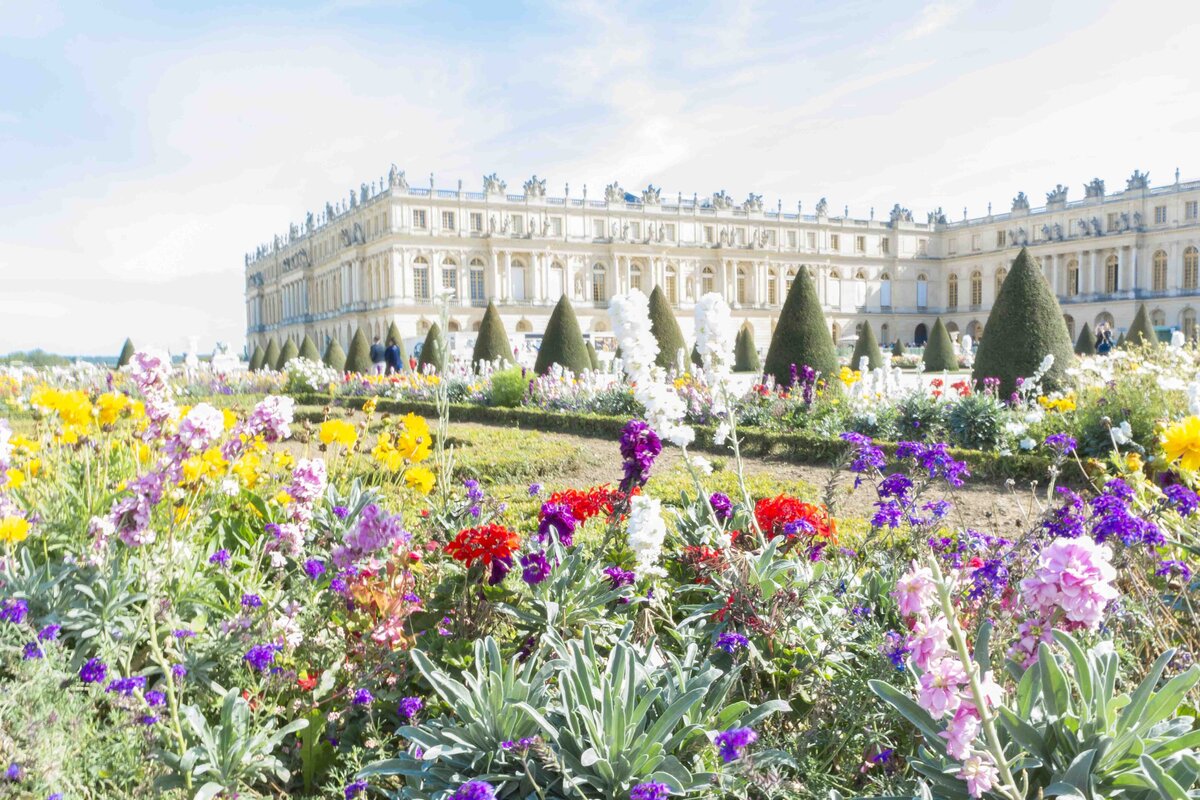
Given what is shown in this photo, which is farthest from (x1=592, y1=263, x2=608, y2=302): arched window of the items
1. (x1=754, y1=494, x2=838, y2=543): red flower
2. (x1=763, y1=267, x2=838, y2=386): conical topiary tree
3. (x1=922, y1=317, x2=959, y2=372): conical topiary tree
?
(x1=754, y1=494, x2=838, y2=543): red flower

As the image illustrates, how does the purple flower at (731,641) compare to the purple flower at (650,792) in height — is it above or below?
above

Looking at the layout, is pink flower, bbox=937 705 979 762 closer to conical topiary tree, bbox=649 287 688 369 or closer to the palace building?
conical topiary tree, bbox=649 287 688 369

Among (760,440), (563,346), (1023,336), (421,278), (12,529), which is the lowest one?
(760,440)

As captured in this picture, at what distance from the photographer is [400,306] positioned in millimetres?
41375

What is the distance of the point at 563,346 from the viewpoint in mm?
14984

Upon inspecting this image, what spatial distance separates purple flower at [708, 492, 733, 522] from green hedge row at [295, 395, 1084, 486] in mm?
1858

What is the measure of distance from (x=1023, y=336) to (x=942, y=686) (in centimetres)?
920

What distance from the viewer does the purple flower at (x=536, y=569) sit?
7.43 feet

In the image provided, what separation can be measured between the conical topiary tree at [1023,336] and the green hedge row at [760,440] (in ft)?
9.94

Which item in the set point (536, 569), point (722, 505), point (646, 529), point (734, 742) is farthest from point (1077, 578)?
point (722, 505)

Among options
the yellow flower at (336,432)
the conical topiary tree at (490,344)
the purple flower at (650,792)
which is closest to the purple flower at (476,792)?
the purple flower at (650,792)

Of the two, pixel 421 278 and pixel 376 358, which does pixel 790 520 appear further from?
pixel 421 278

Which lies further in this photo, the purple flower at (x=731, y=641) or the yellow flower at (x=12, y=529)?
the yellow flower at (x=12, y=529)

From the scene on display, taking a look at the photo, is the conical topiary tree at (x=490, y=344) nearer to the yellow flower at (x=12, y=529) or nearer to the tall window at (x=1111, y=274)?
the yellow flower at (x=12, y=529)
